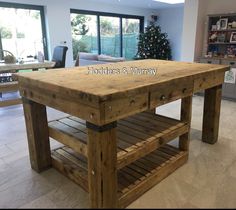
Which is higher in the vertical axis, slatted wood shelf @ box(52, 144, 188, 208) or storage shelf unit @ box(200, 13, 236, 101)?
storage shelf unit @ box(200, 13, 236, 101)

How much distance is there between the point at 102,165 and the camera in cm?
133

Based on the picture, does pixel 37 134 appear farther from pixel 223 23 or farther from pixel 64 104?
pixel 223 23

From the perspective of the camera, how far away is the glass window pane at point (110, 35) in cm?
770

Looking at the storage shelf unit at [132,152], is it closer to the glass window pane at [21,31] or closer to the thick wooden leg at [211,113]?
the thick wooden leg at [211,113]

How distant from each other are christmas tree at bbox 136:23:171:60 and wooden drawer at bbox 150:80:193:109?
6.51 metres

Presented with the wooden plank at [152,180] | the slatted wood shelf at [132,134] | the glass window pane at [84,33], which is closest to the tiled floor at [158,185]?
the wooden plank at [152,180]

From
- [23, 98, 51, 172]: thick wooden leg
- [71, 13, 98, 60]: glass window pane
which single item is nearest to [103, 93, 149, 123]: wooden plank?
[23, 98, 51, 172]: thick wooden leg

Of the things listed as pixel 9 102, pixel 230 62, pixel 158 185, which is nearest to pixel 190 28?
pixel 230 62

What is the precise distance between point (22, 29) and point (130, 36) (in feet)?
13.2

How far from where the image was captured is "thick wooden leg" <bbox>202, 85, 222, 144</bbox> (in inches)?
93.5

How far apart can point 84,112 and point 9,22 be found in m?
5.57

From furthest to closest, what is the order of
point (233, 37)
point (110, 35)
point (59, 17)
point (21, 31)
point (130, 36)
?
point (130, 36) → point (110, 35) → point (59, 17) → point (21, 31) → point (233, 37)

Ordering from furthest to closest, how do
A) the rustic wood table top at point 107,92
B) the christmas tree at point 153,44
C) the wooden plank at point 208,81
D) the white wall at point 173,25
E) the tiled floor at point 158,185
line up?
1. the white wall at point 173,25
2. the christmas tree at point 153,44
3. the wooden plank at point 208,81
4. the tiled floor at point 158,185
5. the rustic wood table top at point 107,92

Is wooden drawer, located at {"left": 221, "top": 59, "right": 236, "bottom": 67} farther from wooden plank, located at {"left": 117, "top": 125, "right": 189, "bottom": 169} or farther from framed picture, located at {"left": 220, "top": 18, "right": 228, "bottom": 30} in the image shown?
wooden plank, located at {"left": 117, "top": 125, "right": 189, "bottom": 169}
